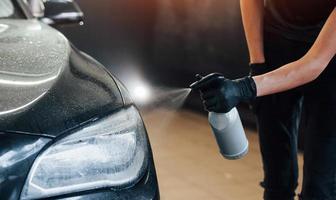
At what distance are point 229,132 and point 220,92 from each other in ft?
0.82

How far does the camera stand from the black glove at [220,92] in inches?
88.4

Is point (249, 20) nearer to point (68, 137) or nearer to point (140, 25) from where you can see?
point (68, 137)

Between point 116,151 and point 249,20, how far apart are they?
1.12 meters

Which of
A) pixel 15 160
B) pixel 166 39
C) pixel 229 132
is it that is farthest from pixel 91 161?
pixel 166 39

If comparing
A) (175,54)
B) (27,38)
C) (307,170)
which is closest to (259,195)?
(307,170)

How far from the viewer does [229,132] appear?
243 centimetres

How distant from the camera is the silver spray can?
240 centimetres

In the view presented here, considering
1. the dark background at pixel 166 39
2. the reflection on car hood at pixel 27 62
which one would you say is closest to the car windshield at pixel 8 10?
the reflection on car hood at pixel 27 62

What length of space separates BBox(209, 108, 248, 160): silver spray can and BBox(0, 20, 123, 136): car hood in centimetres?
41

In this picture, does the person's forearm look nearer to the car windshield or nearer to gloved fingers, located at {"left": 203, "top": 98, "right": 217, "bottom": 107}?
gloved fingers, located at {"left": 203, "top": 98, "right": 217, "bottom": 107}

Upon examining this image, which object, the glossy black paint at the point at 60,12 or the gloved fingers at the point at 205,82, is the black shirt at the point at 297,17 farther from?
the glossy black paint at the point at 60,12

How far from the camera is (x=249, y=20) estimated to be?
284cm

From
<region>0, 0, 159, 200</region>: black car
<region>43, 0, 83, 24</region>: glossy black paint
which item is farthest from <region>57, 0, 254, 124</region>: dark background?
<region>0, 0, 159, 200</region>: black car

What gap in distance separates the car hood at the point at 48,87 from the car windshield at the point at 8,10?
0.48 metres
